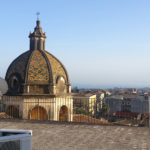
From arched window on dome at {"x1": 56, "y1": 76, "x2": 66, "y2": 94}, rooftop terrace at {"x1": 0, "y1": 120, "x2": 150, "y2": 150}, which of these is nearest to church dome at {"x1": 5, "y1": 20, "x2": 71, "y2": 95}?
arched window on dome at {"x1": 56, "y1": 76, "x2": 66, "y2": 94}

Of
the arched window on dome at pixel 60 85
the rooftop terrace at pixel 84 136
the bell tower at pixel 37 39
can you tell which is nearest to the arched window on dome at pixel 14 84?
the arched window on dome at pixel 60 85

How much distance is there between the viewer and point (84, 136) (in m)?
5.60

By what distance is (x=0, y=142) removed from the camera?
257cm

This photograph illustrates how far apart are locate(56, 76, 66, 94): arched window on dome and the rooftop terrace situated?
14.8 feet

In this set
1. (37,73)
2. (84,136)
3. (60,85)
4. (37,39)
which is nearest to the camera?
(84,136)

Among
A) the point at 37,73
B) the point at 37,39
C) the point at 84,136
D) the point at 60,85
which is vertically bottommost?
the point at 84,136

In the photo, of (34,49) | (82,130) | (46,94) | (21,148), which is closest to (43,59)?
(34,49)

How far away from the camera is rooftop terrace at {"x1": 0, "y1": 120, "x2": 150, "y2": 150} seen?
4715 millimetres

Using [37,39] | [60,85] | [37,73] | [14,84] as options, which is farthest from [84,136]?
[37,39]

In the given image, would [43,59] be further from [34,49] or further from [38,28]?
[38,28]

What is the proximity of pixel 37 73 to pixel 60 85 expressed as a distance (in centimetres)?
141

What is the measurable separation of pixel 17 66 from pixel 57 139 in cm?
759

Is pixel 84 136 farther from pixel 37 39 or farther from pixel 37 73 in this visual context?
pixel 37 39

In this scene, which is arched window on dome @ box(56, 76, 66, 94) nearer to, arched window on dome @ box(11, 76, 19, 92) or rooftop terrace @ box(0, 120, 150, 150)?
arched window on dome @ box(11, 76, 19, 92)
